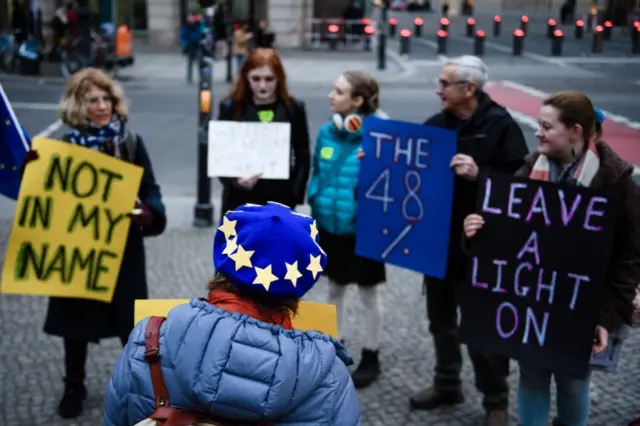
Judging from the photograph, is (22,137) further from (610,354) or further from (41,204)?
(610,354)

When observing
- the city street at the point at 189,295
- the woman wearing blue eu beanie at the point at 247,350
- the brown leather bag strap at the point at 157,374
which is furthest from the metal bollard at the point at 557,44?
the brown leather bag strap at the point at 157,374

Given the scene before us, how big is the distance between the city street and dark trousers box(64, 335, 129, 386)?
0.63 ft

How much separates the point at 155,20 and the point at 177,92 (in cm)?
1205

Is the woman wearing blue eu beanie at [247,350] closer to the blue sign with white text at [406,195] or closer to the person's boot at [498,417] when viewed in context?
the blue sign with white text at [406,195]

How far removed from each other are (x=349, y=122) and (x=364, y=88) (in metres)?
0.21

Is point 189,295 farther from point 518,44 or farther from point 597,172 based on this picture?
point 518,44

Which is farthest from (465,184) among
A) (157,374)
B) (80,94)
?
(157,374)

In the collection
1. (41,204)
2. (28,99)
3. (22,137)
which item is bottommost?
(28,99)

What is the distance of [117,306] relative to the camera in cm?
444

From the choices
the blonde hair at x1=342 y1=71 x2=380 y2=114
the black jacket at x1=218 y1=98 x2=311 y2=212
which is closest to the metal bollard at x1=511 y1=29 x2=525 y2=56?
the black jacket at x1=218 y1=98 x2=311 y2=212

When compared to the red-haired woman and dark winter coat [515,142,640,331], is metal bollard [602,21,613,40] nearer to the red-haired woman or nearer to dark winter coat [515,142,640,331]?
the red-haired woman

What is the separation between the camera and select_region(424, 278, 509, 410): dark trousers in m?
4.35

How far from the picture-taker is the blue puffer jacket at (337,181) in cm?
471

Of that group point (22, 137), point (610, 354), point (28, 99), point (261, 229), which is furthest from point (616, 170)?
point (28, 99)
